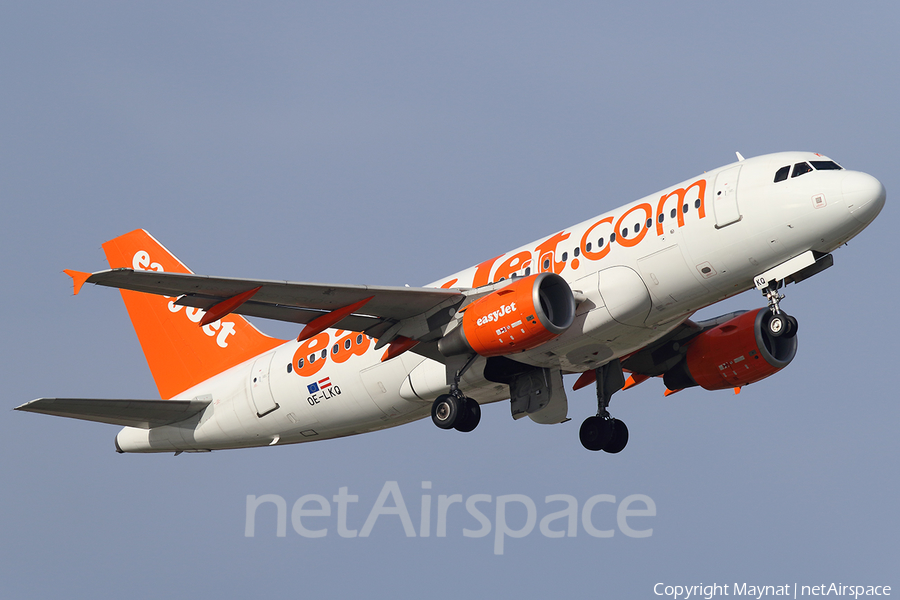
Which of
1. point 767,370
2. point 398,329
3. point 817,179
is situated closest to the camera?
point 817,179

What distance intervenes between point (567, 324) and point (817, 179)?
22.0ft

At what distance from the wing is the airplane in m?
0.05

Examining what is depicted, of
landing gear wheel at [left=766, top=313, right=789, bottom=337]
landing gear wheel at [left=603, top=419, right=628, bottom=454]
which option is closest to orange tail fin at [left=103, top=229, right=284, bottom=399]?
landing gear wheel at [left=603, top=419, right=628, bottom=454]

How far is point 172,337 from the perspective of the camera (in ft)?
126

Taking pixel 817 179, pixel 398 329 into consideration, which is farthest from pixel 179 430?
pixel 817 179

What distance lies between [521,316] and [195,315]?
50.0ft

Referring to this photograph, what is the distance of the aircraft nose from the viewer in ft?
84.6

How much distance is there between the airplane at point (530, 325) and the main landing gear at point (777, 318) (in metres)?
0.03

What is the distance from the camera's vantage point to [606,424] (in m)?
33.6

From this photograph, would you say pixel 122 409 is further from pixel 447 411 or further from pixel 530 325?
pixel 530 325

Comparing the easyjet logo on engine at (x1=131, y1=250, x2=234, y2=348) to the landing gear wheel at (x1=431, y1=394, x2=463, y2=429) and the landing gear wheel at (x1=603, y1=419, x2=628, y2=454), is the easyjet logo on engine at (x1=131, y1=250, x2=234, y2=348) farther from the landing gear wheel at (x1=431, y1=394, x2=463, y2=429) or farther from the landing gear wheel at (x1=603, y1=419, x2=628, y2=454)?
the landing gear wheel at (x1=603, y1=419, x2=628, y2=454)

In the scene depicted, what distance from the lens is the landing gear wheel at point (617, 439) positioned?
33.5m

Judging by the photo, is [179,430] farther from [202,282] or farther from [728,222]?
[728,222]

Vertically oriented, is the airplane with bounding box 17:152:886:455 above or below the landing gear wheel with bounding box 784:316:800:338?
above
